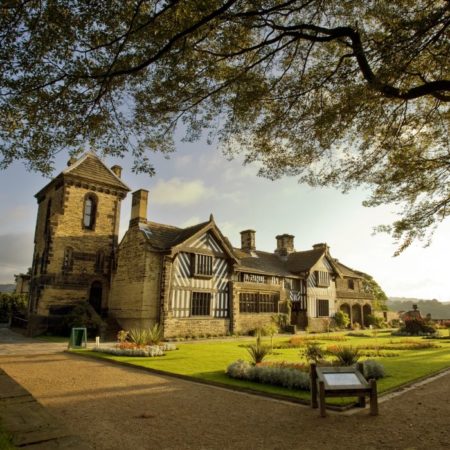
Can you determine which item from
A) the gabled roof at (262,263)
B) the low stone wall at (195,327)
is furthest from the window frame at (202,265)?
the gabled roof at (262,263)

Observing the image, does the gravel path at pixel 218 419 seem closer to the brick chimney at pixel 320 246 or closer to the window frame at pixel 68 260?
the window frame at pixel 68 260

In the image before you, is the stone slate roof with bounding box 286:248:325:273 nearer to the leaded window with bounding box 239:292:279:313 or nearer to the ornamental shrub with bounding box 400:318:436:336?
the leaded window with bounding box 239:292:279:313

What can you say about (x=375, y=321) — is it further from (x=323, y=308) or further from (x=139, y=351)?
(x=139, y=351)

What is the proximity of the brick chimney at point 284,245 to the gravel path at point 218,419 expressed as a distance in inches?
1208

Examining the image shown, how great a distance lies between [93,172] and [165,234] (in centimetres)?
774

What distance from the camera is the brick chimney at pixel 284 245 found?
4003 cm

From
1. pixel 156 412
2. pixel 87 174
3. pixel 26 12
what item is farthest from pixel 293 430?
pixel 87 174

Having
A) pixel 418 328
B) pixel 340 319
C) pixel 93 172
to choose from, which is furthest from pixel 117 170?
pixel 418 328

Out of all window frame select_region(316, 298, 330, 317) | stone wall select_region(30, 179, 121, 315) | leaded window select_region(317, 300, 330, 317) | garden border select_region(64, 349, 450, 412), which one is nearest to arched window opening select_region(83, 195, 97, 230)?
stone wall select_region(30, 179, 121, 315)

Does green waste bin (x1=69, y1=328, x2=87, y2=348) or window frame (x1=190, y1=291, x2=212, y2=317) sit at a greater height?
window frame (x1=190, y1=291, x2=212, y2=317)

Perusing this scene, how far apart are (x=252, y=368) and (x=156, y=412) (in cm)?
352

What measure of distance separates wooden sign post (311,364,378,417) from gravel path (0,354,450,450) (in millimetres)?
275

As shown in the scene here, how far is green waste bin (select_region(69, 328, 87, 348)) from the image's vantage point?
16.4 m

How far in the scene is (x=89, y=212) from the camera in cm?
2753
